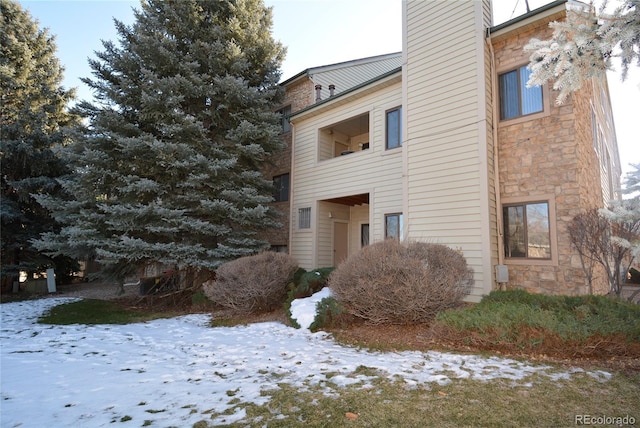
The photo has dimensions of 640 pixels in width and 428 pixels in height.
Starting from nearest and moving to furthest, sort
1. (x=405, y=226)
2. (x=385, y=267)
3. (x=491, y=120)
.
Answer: (x=385, y=267)
(x=491, y=120)
(x=405, y=226)

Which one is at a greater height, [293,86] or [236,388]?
[293,86]

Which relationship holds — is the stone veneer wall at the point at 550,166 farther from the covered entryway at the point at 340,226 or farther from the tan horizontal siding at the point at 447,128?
the covered entryway at the point at 340,226

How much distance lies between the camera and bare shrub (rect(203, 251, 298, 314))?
25.4 ft

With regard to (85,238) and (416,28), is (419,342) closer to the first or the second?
(416,28)

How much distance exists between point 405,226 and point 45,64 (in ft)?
56.8

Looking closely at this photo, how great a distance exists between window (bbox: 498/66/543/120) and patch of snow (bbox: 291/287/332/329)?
223 inches

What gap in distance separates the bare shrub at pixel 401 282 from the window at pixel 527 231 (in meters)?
1.84

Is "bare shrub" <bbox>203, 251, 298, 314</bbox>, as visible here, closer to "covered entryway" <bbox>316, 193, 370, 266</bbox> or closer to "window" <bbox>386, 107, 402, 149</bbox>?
"covered entryway" <bbox>316, 193, 370, 266</bbox>

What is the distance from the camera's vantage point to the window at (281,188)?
13.5 m

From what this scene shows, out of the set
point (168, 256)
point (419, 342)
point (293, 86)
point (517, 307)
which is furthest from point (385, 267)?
point (293, 86)

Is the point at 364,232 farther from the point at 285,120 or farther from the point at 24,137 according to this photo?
the point at 24,137

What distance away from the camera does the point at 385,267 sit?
222 inches

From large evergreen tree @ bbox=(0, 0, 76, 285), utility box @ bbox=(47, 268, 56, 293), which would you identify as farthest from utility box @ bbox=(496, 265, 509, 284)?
utility box @ bbox=(47, 268, 56, 293)

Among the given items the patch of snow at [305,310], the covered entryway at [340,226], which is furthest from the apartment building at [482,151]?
the patch of snow at [305,310]
